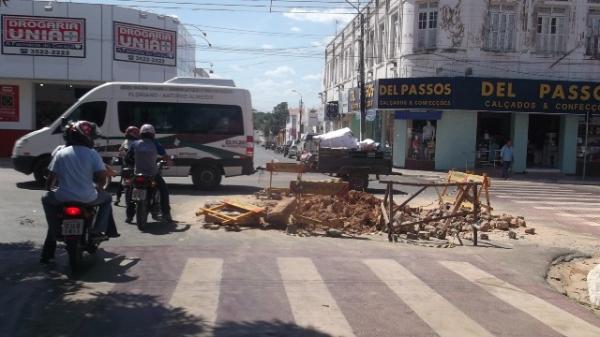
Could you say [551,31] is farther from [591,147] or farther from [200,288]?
[200,288]

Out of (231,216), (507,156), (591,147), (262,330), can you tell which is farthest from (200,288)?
(591,147)

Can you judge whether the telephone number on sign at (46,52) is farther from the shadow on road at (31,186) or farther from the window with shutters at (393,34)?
the window with shutters at (393,34)

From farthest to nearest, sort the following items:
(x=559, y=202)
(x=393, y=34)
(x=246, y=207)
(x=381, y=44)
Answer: (x=381, y=44), (x=393, y=34), (x=559, y=202), (x=246, y=207)

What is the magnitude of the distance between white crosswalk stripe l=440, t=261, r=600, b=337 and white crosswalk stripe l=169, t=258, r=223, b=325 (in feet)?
9.78

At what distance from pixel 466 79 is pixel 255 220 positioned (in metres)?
21.0

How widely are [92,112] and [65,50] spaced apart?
1518 centimetres

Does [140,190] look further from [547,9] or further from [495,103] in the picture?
[547,9]

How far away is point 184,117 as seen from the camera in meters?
16.1

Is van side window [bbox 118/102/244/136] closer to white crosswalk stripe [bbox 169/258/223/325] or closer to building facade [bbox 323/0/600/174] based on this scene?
white crosswalk stripe [bbox 169/258/223/325]

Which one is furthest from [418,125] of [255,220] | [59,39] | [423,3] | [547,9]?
[255,220]

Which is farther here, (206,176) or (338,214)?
(206,176)

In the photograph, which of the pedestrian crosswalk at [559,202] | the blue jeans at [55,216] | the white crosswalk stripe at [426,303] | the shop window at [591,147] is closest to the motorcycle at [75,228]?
the blue jeans at [55,216]

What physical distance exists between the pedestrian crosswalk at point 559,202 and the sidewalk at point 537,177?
534cm

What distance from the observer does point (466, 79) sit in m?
28.9
